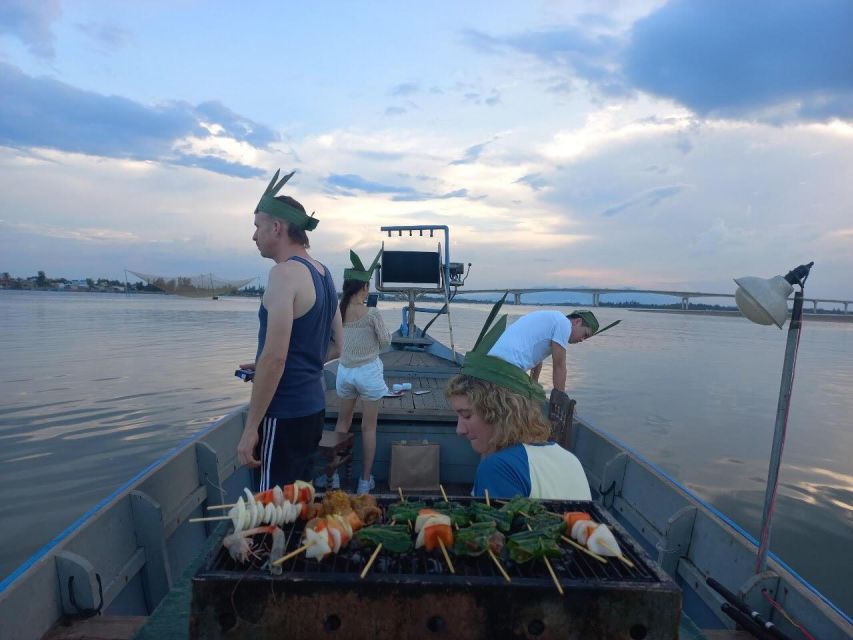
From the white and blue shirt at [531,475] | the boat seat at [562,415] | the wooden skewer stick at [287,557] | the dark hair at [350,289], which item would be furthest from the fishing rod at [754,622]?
the dark hair at [350,289]

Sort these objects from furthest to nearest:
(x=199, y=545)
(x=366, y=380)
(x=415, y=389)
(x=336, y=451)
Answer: (x=415, y=389), (x=336, y=451), (x=366, y=380), (x=199, y=545)

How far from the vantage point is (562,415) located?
4.99 m

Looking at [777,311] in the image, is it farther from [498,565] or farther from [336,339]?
[336,339]

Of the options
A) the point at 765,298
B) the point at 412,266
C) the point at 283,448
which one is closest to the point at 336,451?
the point at 283,448

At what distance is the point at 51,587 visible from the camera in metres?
2.23

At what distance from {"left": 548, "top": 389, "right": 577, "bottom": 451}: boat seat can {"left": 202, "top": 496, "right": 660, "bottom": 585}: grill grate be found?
3.17 metres

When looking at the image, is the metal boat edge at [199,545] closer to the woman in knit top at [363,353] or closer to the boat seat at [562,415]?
the boat seat at [562,415]

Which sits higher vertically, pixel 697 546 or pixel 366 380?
pixel 366 380

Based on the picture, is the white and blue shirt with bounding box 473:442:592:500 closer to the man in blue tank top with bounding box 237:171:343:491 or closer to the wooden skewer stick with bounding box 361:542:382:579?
the wooden skewer stick with bounding box 361:542:382:579

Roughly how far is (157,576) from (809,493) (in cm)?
875

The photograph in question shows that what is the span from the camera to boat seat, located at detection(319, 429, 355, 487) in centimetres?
486

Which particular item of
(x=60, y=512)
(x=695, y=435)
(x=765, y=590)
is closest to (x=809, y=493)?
(x=695, y=435)

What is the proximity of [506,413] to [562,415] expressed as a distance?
110 inches

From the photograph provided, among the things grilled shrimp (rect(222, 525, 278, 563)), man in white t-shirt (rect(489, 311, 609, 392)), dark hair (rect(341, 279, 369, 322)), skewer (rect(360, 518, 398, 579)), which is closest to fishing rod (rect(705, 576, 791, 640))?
skewer (rect(360, 518, 398, 579))
